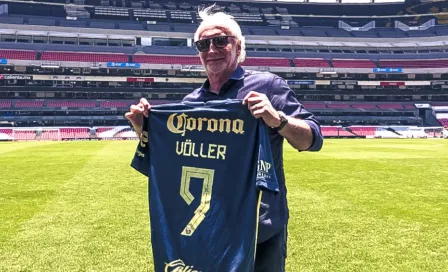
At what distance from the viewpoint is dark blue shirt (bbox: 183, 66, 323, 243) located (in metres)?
2.37

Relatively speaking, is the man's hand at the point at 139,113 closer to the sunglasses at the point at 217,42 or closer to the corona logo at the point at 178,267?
the sunglasses at the point at 217,42

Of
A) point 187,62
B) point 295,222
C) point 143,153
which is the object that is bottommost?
point 295,222

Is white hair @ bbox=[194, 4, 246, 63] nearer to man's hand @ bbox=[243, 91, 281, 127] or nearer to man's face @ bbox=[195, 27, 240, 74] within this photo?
man's face @ bbox=[195, 27, 240, 74]

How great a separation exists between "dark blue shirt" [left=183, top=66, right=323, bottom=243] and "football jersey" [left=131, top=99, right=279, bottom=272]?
9 cm

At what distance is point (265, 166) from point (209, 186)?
1.26 feet

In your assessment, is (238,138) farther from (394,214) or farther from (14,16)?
(14,16)

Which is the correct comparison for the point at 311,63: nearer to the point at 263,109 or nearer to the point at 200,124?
the point at 200,124

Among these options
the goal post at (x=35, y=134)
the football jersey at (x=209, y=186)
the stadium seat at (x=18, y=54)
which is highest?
the stadium seat at (x=18, y=54)

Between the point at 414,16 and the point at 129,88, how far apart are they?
48.7 meters

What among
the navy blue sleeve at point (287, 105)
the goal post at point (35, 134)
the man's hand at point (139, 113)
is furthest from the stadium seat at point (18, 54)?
the navy blue sleeve at point (287, 105)

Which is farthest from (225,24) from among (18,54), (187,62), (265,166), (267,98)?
(18,54)

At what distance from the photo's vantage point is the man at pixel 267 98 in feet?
7.68

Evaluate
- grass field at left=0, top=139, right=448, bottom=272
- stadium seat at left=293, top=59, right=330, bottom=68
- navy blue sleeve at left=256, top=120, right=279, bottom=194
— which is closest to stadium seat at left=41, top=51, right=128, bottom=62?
stadium seat at left=293, top=59, right=330, bottom=68

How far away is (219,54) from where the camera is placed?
8.16 feet
